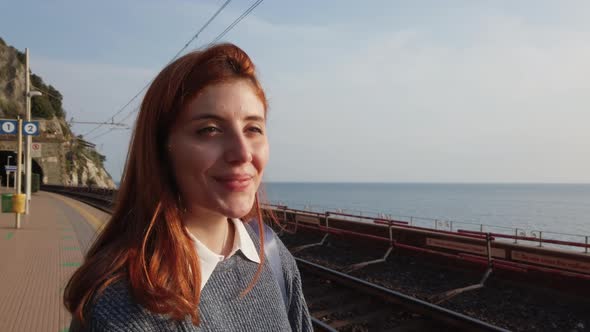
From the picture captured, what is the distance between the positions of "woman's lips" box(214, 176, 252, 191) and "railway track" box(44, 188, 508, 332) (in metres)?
4.79

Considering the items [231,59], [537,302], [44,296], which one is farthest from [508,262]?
[231,59]

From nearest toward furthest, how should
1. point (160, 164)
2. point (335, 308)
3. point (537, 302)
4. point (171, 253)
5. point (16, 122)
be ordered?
point (171, 253) < point (160, 164) < point (335, 308) < point (537, 302) < point (16, 122)

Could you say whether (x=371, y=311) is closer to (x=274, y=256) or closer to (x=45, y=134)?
(x=274, y=256)

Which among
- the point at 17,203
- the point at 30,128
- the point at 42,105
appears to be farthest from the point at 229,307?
the point at 42,105

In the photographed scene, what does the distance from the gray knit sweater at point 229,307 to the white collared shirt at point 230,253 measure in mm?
22

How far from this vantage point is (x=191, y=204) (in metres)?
1.44

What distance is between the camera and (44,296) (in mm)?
6820

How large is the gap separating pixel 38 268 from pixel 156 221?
28.6ft

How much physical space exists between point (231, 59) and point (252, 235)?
679 millimetres

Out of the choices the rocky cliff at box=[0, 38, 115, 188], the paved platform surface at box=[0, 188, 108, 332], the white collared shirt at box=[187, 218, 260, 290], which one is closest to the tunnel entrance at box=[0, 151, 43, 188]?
the rocky cliff at box=[0, 38, 115, 188]

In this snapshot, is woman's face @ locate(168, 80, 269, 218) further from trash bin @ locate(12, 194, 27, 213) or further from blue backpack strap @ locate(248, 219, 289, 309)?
trash bin @ locate(12, 194, 27, 213)

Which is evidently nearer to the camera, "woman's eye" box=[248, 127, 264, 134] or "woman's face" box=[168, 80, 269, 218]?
"woman's face" box=[168, 80, 269, 218]

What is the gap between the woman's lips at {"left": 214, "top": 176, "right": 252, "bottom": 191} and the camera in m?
1.41

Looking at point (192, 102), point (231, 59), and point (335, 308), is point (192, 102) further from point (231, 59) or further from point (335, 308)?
point (335, 308)
